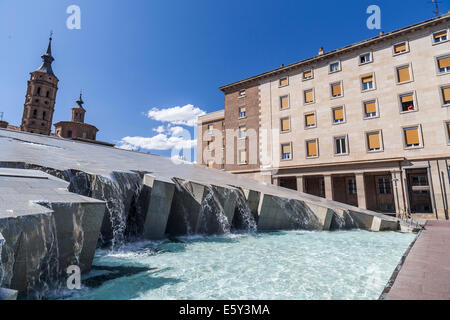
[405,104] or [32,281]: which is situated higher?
[405,104]

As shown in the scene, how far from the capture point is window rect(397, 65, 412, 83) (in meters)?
18.4

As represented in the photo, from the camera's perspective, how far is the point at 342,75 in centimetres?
2130

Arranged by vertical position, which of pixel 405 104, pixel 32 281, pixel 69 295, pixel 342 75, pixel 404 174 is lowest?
pixel 69 295

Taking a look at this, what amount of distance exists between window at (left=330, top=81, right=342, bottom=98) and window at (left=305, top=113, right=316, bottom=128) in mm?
2393

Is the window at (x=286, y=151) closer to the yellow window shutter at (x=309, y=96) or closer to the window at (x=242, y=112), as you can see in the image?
the yellow window shutter at (x=309, y=96)

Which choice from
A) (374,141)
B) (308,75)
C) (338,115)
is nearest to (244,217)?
(374,141)

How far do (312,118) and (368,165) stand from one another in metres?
6.45

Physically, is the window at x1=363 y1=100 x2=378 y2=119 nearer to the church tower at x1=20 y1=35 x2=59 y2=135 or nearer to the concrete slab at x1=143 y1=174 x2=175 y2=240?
the concrete slab at x1=143 y1=174 x2=175 y2=240

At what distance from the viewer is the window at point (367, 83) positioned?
19875mm

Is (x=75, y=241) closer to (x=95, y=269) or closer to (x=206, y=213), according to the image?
(x=95, y=269)

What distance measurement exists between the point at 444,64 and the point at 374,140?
681cm

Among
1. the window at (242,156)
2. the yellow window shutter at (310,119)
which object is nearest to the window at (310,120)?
the yellow window shutter at (310,119)

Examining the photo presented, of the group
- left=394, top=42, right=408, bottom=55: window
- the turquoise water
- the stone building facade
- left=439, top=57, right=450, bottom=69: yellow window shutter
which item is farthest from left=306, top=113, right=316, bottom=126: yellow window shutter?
the stone building facade

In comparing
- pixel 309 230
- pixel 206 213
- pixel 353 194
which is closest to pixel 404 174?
pixel 353 194
